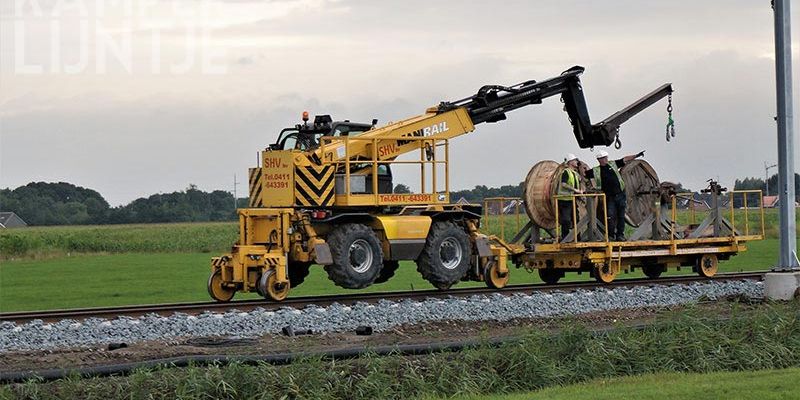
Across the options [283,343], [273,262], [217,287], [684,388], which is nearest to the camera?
[684,388]

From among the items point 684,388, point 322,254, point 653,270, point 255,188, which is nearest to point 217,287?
point 322,254

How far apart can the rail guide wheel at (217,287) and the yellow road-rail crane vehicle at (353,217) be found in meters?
0.02

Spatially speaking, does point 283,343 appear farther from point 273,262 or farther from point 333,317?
point 273,262

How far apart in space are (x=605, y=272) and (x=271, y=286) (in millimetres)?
6972

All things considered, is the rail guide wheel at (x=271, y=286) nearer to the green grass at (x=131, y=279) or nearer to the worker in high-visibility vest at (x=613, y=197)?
the green grass at (x=131, y=279)

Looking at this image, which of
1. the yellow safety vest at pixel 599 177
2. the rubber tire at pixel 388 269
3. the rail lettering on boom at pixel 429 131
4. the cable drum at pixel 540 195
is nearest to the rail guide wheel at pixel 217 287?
the rubber tire at pixel 388 269

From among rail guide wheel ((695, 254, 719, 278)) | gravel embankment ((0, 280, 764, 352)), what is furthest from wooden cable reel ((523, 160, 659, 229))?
gravel embankment ((0, 280, 764, 352))

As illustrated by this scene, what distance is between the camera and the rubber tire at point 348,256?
2123 centimetres

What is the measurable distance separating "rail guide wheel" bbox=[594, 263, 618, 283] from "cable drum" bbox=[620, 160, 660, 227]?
2209 millimetres

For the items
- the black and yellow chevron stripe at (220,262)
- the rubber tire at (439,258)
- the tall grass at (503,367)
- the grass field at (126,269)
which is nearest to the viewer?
the tall grass at (503,367)

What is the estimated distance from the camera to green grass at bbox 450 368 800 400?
11375 mm

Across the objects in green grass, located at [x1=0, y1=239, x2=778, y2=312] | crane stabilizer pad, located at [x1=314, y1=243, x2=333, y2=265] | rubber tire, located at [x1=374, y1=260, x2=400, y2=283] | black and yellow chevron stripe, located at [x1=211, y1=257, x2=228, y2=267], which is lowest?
green grass, located at [x1=0, y1=239, x2=778, y2=312]

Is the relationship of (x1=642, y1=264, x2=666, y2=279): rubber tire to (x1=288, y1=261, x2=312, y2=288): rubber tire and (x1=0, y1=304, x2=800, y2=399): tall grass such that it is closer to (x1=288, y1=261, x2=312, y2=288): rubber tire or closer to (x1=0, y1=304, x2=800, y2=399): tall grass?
(x1=288, y1=261, x2=312, y2=288): rubber tire

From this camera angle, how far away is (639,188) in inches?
1025
